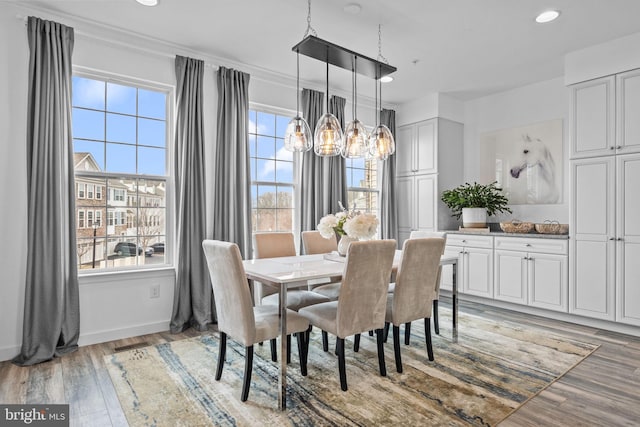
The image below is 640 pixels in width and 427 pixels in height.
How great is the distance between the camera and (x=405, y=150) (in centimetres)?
568

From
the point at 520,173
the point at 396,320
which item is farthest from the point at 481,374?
the point at 520,173

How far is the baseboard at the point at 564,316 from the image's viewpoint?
11.8ft

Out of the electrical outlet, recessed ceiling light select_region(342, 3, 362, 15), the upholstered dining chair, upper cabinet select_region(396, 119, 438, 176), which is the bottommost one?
the electrical outlet

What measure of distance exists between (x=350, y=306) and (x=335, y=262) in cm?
64

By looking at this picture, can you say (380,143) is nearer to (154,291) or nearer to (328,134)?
(328,134)

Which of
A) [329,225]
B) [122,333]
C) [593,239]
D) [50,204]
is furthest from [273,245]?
[593,239]

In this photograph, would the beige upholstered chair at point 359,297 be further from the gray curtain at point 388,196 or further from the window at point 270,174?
the gray curtain at point 388,196

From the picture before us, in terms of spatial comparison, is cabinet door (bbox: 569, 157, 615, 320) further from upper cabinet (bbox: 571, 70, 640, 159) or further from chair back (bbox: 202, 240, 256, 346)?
chair back (bbox: 202, 240, 256, 346)

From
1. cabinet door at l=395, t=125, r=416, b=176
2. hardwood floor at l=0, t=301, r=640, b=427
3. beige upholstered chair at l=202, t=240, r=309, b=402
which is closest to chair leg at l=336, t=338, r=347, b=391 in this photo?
beige upholstered chair at l=202, t=240, r=309, b=402

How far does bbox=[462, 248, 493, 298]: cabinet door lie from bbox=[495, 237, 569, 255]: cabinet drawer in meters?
0.19

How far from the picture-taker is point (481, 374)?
265cm

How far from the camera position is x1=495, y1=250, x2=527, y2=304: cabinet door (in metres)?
4.29

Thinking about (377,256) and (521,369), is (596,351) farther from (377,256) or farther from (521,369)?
(377,256)

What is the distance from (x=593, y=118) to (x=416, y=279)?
105 inches
